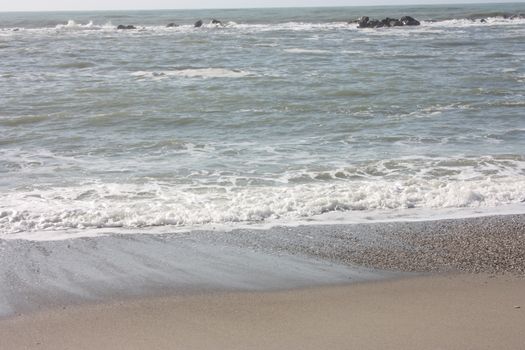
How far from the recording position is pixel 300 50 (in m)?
29.0

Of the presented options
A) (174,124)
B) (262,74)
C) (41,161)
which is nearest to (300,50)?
(262,74)

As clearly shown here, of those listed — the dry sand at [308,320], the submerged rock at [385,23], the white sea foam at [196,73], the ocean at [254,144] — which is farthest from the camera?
the submerged rock at [385,23]

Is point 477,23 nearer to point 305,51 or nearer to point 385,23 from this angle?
point 385,23

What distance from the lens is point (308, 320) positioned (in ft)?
14.9

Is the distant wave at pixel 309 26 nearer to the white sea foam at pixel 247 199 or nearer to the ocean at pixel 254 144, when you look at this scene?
the ocean at pixel 254 144

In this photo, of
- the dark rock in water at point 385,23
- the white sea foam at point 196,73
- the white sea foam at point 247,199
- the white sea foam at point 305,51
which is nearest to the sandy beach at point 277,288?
the white sea foam at point 247,199

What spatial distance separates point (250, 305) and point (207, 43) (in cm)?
3078

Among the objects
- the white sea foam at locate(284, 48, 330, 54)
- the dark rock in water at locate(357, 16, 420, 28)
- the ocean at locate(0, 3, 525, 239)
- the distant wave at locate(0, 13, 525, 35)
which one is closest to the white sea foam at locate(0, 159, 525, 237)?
the ocean at locate(0, 3, 525, 239)

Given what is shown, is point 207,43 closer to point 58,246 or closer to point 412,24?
point 412,24

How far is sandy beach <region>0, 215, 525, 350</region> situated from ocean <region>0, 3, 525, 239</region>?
0.59 metres

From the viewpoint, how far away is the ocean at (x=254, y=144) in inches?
284

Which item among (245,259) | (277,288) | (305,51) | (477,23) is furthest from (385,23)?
(277,288)

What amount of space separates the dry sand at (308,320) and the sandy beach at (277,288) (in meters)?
0.01

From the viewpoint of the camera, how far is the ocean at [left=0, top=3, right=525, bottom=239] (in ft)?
23.7
